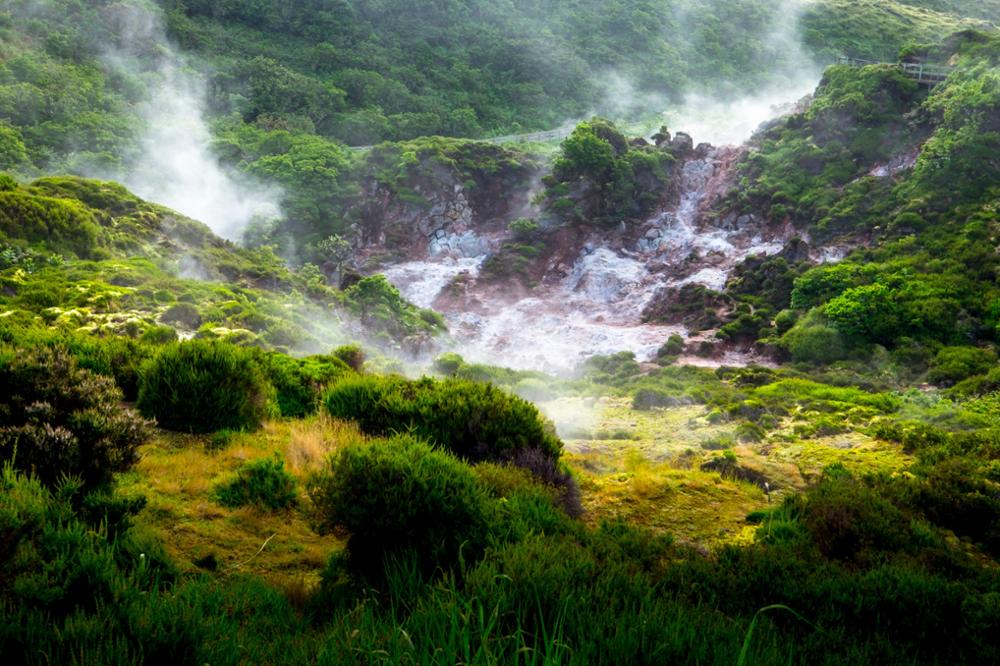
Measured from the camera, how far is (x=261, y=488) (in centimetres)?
612

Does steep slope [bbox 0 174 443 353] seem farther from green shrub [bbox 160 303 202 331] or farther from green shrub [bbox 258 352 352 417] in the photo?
green shrub [bbox 258 352 352 417]

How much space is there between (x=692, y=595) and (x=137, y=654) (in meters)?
3.35

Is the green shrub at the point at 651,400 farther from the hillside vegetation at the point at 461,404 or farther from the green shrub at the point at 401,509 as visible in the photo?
the green shrub at the point at 401,509

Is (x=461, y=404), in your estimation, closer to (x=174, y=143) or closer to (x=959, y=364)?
(x=959, y=364)

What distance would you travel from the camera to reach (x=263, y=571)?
4.94m

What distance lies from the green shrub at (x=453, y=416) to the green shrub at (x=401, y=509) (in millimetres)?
2269

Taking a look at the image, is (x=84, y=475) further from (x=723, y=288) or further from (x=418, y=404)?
(x=723, y=288)

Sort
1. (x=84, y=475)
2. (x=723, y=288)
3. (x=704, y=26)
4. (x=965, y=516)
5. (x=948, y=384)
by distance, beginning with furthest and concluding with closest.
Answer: (x=704, y=26)
(x=723, y=288)
(x=948, y=384)
(x=965, y=516)
(x=84, y=475)

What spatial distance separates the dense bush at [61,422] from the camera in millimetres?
5047

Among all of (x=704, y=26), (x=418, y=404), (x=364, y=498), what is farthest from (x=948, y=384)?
(x=704, y=26)

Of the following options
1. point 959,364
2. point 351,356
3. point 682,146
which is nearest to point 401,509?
point 351,356

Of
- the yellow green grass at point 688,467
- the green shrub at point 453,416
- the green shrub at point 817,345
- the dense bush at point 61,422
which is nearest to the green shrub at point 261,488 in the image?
the dense bush at point 61,422

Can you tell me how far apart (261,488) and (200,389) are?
237cm

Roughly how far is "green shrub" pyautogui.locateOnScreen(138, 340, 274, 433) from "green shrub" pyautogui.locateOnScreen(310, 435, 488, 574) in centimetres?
350
